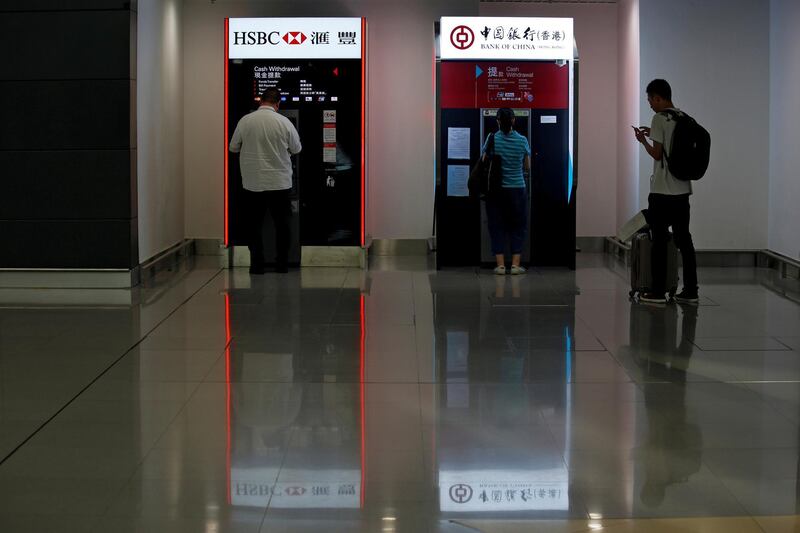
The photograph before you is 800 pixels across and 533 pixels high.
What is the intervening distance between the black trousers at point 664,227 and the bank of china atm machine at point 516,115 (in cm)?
221

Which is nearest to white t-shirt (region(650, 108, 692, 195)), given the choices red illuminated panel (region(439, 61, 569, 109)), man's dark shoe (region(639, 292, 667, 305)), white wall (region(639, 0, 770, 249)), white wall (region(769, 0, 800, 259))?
man's dark shoe (region(639, 292, 667, 305))

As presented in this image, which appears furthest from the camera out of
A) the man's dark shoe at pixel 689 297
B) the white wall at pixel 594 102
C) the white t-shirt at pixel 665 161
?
the white wall at pixel 594 102

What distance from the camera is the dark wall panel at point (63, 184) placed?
889 cm

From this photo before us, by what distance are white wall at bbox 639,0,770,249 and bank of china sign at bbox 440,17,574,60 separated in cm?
85

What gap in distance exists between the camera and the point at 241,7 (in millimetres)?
11398

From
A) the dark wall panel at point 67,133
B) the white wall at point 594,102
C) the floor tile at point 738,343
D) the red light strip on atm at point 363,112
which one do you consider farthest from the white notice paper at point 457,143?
the floor tile at point 738,343

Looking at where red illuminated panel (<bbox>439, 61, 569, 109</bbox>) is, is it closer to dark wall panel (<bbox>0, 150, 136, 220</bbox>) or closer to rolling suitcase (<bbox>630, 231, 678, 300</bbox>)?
rolling suitcase (<bbox>630, 231, 678, 300</bbox>)

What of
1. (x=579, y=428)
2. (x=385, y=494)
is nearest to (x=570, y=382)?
(x=579, y=428)

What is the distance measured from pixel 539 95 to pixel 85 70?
405cm

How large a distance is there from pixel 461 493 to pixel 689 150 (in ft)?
15.0

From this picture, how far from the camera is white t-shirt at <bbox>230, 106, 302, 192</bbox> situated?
9.88 m

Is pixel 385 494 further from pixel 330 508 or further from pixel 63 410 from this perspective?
pixel 63 410

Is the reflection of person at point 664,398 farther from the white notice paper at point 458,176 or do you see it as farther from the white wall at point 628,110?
the white wall at point 628,110

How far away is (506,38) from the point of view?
1025 cm
